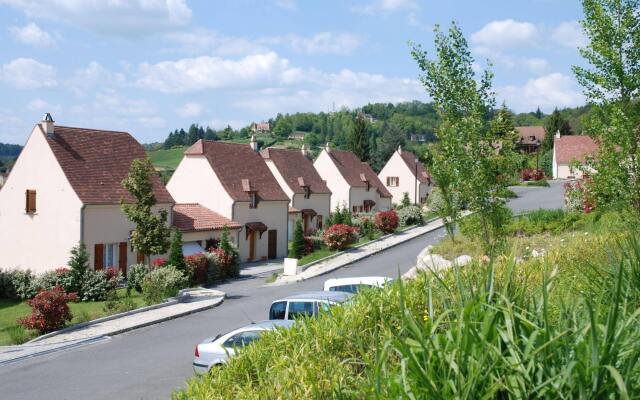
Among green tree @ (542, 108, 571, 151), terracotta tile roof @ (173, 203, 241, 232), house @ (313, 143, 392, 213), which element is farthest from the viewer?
green tree @ (542, 108, 571, 151)

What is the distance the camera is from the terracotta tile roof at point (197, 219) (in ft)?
129

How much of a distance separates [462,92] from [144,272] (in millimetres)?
20540

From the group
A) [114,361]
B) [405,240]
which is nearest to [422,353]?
[114,361]

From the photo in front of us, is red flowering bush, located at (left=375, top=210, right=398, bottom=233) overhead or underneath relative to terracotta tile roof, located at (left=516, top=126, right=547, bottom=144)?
underneath

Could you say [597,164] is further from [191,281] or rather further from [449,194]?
[191,281]

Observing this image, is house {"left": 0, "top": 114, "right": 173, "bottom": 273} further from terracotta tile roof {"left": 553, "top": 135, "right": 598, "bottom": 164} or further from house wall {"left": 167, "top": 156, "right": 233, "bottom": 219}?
terracotta tile roof {"left": 553, "top": 135, "right": 598, "bottom": 164}

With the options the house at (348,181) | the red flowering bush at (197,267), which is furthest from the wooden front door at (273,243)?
the house at (348,181)

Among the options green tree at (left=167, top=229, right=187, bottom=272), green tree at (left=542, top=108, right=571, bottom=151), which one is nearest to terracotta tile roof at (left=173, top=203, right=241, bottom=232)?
green tree at (left=167, top=229, right=187, bottom=272)

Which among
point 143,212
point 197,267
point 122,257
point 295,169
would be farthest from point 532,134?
point 143,212

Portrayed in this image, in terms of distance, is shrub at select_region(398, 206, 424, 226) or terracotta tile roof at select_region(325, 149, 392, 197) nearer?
shrub at select_region(398, 206, 424, 226)

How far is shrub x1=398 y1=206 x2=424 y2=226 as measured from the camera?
57375 millimetres

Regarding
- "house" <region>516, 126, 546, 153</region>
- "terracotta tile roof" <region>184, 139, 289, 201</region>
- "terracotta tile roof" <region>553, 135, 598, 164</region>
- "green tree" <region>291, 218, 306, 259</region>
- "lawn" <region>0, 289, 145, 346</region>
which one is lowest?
A: "lawn" <region>0, 289, 145, 346</region>

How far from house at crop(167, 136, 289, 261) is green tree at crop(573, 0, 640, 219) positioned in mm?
29011

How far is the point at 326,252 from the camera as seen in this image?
44.5 metres
